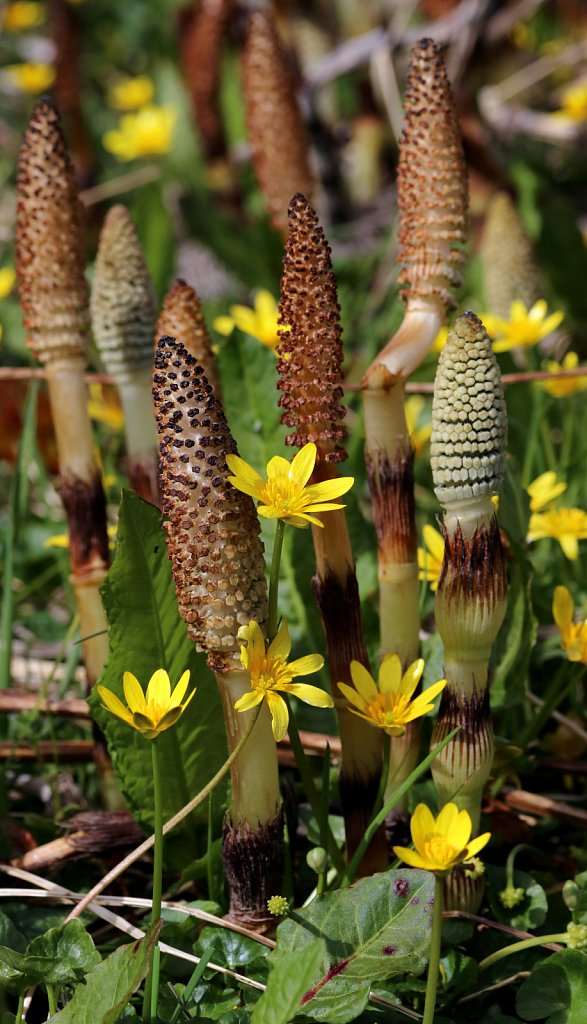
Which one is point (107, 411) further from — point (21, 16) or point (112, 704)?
point (21, 16)

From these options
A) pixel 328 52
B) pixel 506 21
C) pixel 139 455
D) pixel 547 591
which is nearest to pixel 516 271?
pixel 547 591

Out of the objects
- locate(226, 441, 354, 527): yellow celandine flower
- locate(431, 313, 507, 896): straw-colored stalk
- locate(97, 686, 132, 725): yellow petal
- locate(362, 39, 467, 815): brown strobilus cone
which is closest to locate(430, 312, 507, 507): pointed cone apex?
locate(431, 313, 507, 896): straw-colored stalk

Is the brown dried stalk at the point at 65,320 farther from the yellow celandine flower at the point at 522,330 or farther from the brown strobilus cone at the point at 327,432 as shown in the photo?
the yellow celandine flower at the point at 522,330

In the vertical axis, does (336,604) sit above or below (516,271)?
below

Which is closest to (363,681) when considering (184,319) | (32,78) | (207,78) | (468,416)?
(468,416)

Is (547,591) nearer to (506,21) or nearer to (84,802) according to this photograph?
(84,802)

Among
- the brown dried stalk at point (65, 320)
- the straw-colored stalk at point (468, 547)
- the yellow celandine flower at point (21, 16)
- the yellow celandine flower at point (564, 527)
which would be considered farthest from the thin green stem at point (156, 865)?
the yellow celandine flower at point (21, 16)
